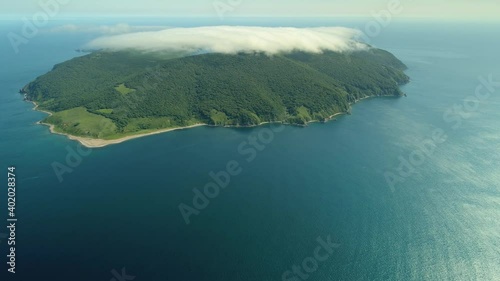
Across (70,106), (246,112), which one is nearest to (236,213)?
(246,112)

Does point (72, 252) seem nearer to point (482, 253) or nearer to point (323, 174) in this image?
point (323, 174)
